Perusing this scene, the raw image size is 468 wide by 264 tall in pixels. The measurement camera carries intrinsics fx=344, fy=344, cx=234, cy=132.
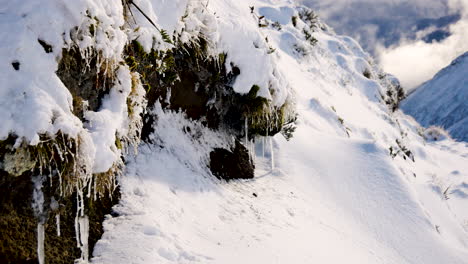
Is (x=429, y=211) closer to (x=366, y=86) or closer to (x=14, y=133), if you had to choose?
(x=14, y=133)

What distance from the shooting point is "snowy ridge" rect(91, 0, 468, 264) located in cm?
363

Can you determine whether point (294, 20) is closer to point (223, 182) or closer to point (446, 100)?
point (223, 182)

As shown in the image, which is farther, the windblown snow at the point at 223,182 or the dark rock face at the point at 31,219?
the windblown snow at the point at 223,182

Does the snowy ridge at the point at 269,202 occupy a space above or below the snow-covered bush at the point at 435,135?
below

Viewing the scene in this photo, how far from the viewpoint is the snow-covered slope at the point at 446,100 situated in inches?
4339

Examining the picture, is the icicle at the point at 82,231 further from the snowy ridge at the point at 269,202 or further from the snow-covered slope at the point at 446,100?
the snow-covered slope at the point at 446,100

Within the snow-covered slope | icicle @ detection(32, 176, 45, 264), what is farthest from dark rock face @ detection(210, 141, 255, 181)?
the snow-covered slope

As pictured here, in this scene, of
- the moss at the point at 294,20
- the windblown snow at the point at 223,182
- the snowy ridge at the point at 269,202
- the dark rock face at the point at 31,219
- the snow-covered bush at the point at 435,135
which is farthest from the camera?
the snow-covered bush at the point at 435,135

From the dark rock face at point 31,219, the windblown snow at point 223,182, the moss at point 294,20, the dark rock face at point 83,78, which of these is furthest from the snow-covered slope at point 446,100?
the dark rock face at point 31,219

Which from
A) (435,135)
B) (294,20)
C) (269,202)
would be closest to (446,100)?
(435,135)

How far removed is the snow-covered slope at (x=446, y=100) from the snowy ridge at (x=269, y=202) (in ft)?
370

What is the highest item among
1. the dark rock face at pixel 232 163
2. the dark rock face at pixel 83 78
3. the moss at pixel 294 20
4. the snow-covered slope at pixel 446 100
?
the snow-covered slope at pixel 446 100

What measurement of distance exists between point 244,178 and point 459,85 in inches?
5343

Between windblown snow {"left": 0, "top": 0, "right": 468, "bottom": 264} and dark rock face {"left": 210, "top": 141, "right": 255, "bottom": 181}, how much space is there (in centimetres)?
14
